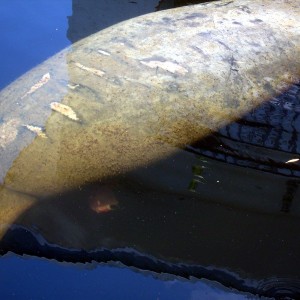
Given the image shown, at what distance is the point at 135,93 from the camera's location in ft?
7.05

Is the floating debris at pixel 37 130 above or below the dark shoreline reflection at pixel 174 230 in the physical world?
above

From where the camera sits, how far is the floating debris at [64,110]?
6.79 ft

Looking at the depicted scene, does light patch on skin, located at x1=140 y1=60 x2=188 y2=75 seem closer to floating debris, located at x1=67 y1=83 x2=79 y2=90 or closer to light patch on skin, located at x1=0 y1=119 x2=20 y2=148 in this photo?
floating debris, located at x1=67 y1=83 x2=79 y2=90

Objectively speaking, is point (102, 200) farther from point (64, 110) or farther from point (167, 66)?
point (167, 66)

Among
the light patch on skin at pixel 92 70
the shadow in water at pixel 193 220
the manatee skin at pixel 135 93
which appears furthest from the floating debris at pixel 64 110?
the shadow in water at pixel 193 220

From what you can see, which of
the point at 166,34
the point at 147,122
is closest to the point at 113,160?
the point at 147,122

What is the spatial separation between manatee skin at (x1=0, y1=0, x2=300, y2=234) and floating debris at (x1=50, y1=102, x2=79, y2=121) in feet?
0.04

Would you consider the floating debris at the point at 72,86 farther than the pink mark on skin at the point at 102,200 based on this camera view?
Yes

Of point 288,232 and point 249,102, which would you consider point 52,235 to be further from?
point 249,102

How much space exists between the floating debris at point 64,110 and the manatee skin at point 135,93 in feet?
0.04

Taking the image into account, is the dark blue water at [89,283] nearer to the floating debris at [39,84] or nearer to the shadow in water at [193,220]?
the shadow in water at [193,220]

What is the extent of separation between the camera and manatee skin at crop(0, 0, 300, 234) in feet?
6.34

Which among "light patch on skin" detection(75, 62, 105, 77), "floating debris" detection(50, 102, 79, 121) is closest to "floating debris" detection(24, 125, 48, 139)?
"floating debris" detection(50, 102, 79, 121)

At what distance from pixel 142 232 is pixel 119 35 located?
112cm
